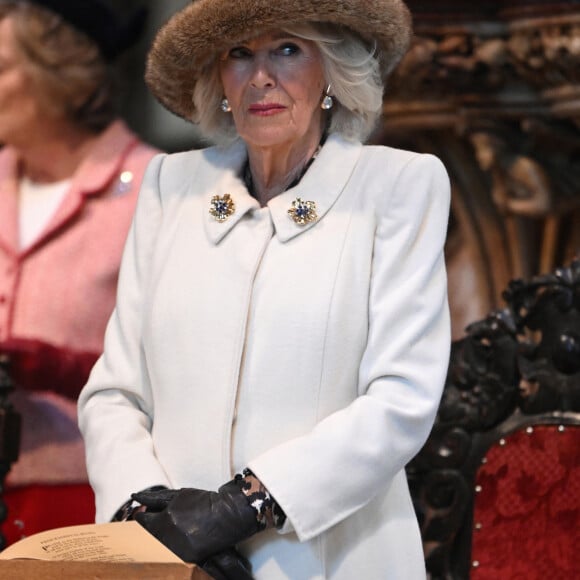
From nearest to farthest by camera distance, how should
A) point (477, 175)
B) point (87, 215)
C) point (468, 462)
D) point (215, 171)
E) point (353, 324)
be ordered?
point (353, 324)
point (215, 171)
point (468, 462)
point (87, 215)
point (477, 175)

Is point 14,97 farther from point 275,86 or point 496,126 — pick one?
point 275,86

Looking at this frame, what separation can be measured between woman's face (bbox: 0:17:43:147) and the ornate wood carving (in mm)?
906

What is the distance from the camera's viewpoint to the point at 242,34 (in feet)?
7.55

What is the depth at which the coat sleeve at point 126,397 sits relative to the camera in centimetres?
226

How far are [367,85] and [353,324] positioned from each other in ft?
1.31

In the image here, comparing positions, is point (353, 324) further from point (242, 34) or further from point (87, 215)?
point (87, 215)

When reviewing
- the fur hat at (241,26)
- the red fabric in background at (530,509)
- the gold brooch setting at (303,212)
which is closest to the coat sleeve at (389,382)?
the gold brooch setting at (303,212)

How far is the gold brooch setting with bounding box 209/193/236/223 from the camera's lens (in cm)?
238

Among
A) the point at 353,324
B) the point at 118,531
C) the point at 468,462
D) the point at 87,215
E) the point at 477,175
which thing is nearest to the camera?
the point at 118,531

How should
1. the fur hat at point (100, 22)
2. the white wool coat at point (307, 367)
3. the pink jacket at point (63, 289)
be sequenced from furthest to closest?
the fur hat at point (100, 22) < the pink jacket at point (63, 289) < the white wool coat at point (307, 367)

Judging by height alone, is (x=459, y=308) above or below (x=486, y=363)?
below

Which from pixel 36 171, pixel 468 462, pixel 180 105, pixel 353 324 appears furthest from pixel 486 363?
pixel 36 171

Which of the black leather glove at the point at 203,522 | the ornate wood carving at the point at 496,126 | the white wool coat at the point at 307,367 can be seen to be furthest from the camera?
the ornate wood carving at the point at 496,126

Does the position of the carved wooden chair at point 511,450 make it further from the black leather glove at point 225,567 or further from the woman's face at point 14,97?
the woman's face at point 14,97
